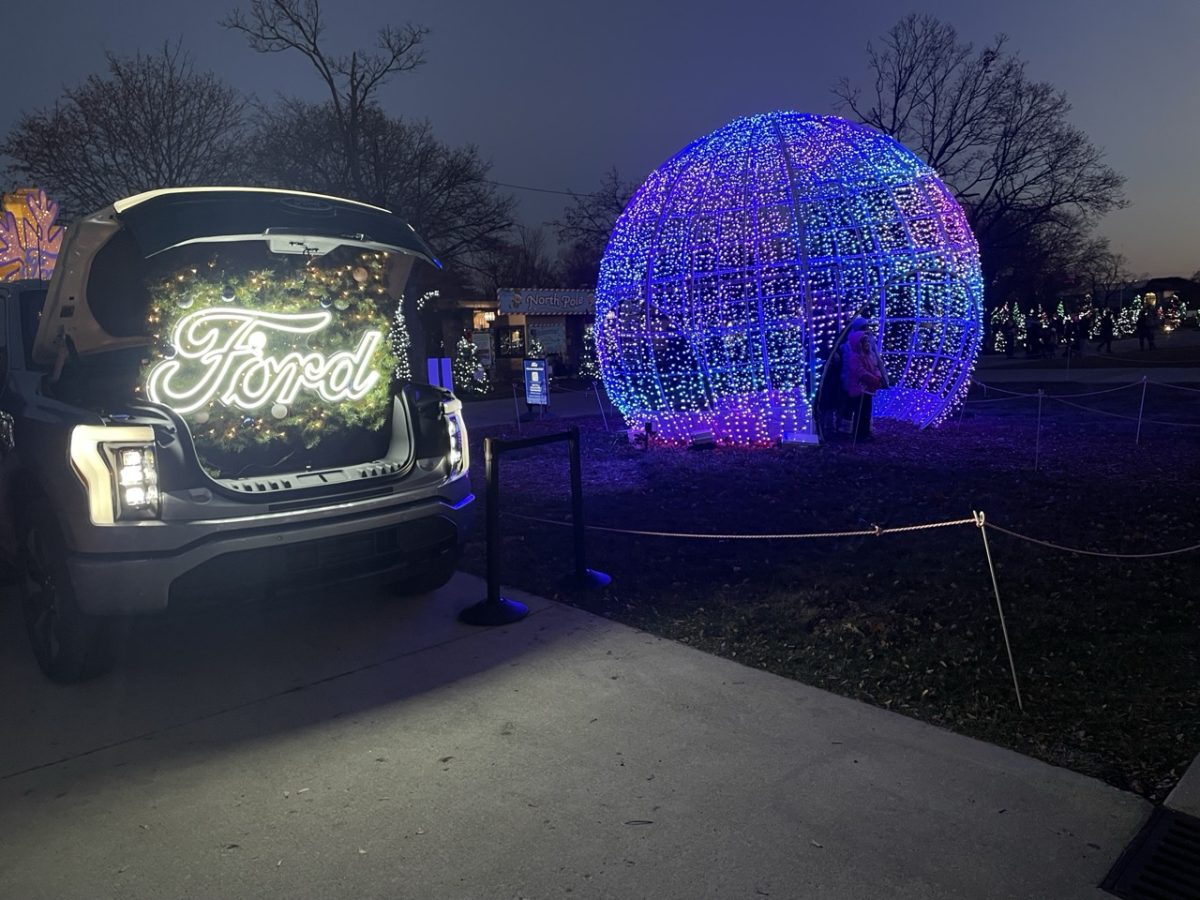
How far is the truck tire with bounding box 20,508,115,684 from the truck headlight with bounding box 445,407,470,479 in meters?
1.81

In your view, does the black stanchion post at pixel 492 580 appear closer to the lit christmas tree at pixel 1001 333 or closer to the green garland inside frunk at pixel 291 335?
the green garland inside frunk at pixel 291 335

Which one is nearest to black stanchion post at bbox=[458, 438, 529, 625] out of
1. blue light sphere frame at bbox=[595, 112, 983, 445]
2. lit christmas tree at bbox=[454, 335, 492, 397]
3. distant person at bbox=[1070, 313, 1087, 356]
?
blue light sphere frame at bbox=[595, 112, 983, 445]

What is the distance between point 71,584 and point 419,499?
1591 mm

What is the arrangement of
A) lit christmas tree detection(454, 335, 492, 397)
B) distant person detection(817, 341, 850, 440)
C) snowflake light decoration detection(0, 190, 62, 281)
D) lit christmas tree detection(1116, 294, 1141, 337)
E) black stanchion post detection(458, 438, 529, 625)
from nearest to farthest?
1. black stanchion post detection(458, 438, 529, 625)
2. distant person detection(817, 341, 850, 440)
3. snowflake light decoration detection(0, 190, 62, 281)
4. lit christmas tree detection(454, 335, 492, 397)
5. lit christmas tree detection(1116, 294, 1141, 337)

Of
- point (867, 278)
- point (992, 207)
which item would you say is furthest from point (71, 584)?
point (992, 207)

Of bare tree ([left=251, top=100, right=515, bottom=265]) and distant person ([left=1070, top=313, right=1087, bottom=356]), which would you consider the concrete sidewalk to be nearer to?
bare tree ([left=251, top=100, right=515, bottom=265])

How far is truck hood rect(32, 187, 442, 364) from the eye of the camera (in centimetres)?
384

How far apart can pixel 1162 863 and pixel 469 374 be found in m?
21.5

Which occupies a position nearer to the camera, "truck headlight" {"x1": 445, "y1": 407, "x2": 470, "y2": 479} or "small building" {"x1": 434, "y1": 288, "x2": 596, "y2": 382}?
"truck headlight" {"x1": 445, "y1": 407, "x2": 470, "y2": 479}

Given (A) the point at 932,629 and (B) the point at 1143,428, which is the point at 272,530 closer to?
(A) the point at 932,629

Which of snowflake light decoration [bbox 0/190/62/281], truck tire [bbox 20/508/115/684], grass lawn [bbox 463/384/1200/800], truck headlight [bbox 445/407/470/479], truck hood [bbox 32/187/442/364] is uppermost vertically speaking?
snowflake light decoration [bbox 0/190/62/281]

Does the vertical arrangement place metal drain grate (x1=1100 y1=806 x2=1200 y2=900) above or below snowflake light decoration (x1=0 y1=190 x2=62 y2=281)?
below

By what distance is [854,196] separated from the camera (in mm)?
9227

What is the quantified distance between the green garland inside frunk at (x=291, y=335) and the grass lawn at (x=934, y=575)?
1768 millimetres
